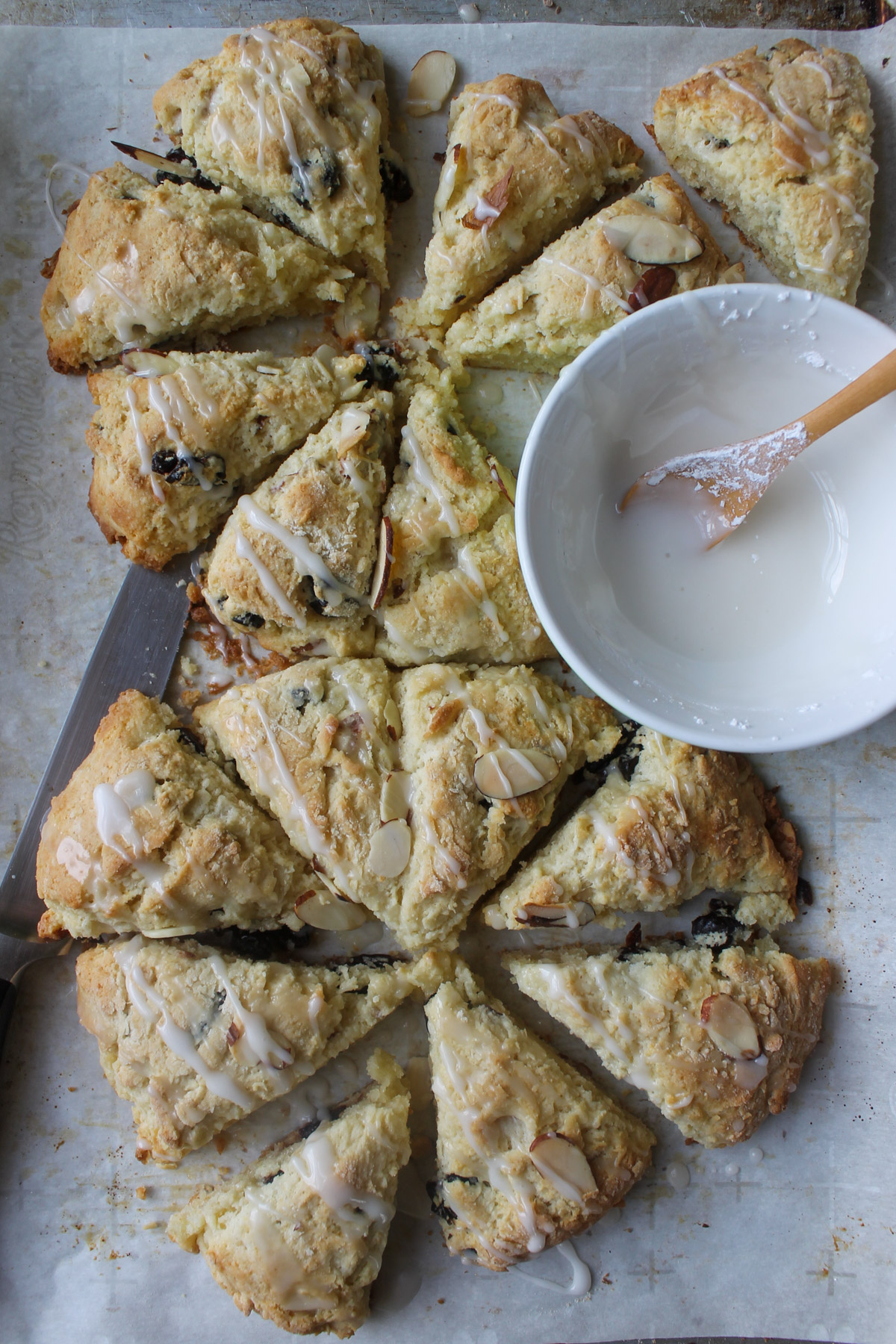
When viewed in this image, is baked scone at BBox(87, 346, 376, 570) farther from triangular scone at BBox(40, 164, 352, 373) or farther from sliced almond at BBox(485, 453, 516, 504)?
sliced almond at BBox(485, 453, 516, 504)

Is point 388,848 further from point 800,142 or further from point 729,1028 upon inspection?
point 800,142

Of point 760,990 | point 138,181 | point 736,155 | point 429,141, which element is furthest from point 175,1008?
point 736,155

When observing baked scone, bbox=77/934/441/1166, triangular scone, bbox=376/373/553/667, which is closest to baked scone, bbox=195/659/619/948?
triangular scone, bbox=376/373/553/667

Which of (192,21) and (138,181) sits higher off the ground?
(192,21)

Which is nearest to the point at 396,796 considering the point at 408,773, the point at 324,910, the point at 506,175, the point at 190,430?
the point at 408,773

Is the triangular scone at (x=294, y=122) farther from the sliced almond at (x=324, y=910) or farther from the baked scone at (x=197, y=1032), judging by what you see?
the baked scone at (x=197, y=1032)

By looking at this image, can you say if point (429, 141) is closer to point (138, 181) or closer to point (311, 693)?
point (138, 181)
